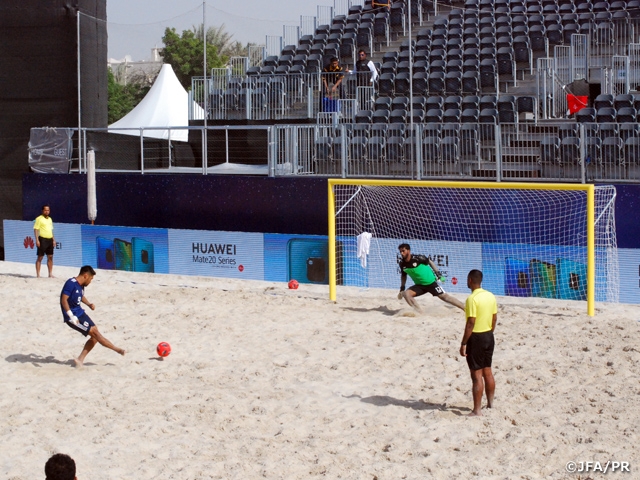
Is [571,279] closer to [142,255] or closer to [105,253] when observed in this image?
[142,255]

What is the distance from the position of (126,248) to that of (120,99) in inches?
1410

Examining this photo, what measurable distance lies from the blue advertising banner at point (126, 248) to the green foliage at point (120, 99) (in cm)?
3216

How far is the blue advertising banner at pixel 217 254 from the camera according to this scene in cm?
1792

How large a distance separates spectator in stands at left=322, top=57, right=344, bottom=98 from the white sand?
765cm

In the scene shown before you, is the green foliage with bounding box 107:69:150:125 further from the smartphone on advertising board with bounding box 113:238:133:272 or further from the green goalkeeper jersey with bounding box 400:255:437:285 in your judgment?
the green goalkeeper jersey with bounding box 400:255:437:285

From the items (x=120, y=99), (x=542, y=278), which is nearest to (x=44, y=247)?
(x=542, y=278)

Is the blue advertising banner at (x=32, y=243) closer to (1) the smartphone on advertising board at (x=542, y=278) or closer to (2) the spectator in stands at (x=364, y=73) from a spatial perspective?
(2) the spectator in stands at (x=364, y=73)

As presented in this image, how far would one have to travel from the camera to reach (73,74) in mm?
21750

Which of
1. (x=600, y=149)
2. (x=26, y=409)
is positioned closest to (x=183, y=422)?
(x=26, y=409)

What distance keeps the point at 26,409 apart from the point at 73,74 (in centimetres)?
1405

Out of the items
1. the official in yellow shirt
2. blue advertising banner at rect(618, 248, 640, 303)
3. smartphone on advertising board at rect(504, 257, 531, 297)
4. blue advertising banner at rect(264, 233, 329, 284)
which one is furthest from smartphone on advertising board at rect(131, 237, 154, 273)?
the official in yellow shirt

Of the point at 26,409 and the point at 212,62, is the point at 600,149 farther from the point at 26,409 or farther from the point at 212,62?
the point at 212,62

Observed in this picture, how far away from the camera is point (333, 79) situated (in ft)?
70.5

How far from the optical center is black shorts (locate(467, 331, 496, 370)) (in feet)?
28.5
